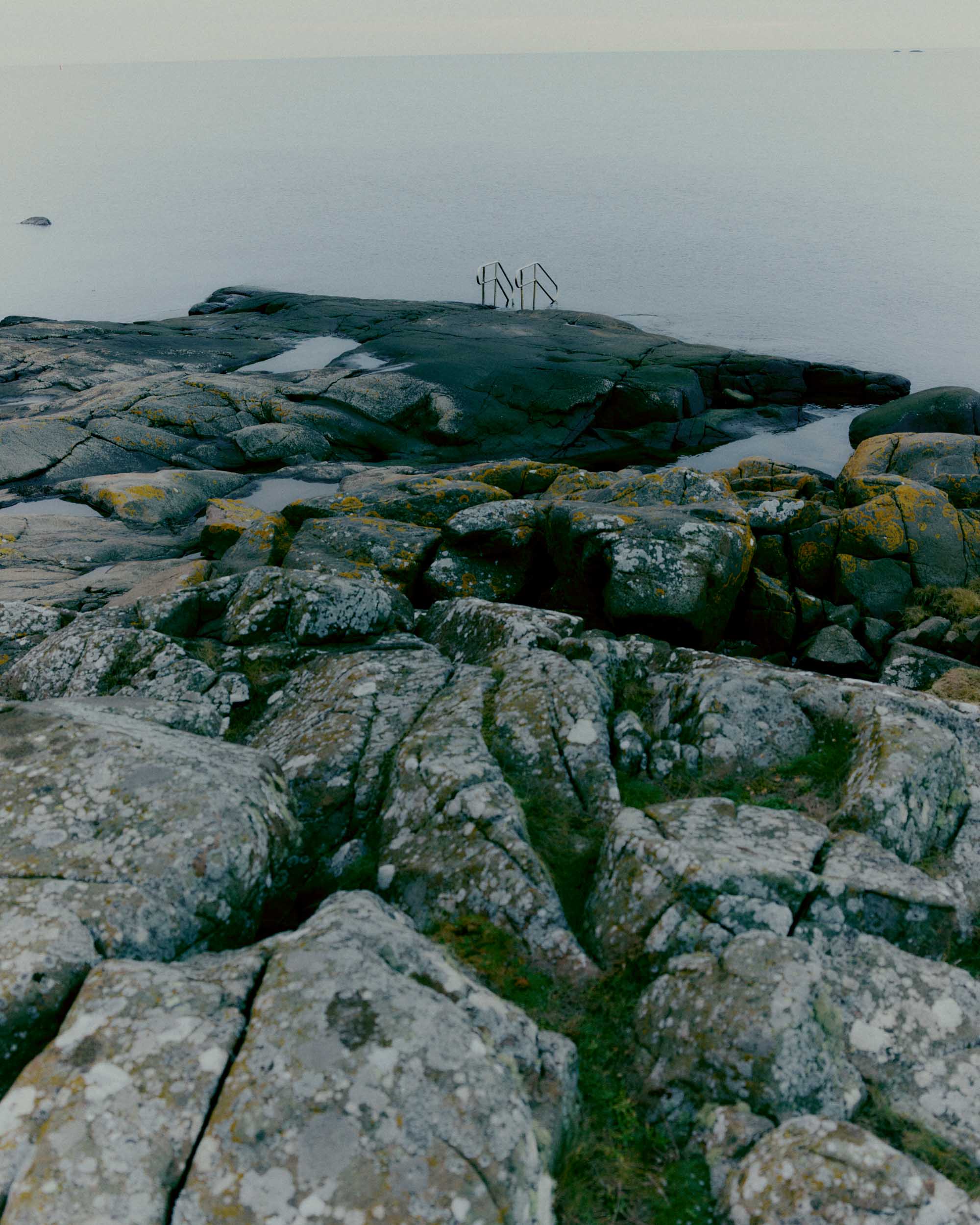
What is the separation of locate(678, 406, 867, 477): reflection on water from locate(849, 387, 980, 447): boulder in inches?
41.2

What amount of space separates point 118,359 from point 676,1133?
37.3 m

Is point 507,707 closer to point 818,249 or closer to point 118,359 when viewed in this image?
point 118,359

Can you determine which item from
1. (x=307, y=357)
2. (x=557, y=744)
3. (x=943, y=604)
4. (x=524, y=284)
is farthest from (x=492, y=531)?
(x=524, y=284)

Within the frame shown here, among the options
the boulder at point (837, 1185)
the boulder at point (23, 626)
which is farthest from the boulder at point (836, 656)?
the boulder at point (23, 626)

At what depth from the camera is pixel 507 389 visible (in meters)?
31.7

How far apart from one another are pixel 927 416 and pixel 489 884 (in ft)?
102

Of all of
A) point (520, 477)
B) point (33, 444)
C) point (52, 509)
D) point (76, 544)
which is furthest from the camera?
point (33, 444)

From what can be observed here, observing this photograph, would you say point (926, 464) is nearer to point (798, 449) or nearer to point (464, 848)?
point (798, 449)

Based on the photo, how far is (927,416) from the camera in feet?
101

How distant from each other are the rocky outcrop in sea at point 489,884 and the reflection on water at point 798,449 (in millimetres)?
15568

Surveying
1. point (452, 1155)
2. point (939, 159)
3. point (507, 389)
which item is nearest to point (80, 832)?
point (452, 1155)

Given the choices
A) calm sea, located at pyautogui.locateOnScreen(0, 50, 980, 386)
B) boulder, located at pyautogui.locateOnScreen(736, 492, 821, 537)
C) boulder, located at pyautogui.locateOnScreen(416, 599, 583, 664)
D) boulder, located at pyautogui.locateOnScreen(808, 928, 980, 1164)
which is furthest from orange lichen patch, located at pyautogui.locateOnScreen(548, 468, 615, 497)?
calm sea, located at pyautogui.locateOnScreen(0, 50, 980, 386)

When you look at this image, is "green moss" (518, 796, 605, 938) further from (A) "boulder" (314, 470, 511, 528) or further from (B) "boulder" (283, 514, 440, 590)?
(A) "boulder" (314, 470, 511, 528)

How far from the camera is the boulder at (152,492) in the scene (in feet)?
71.8
